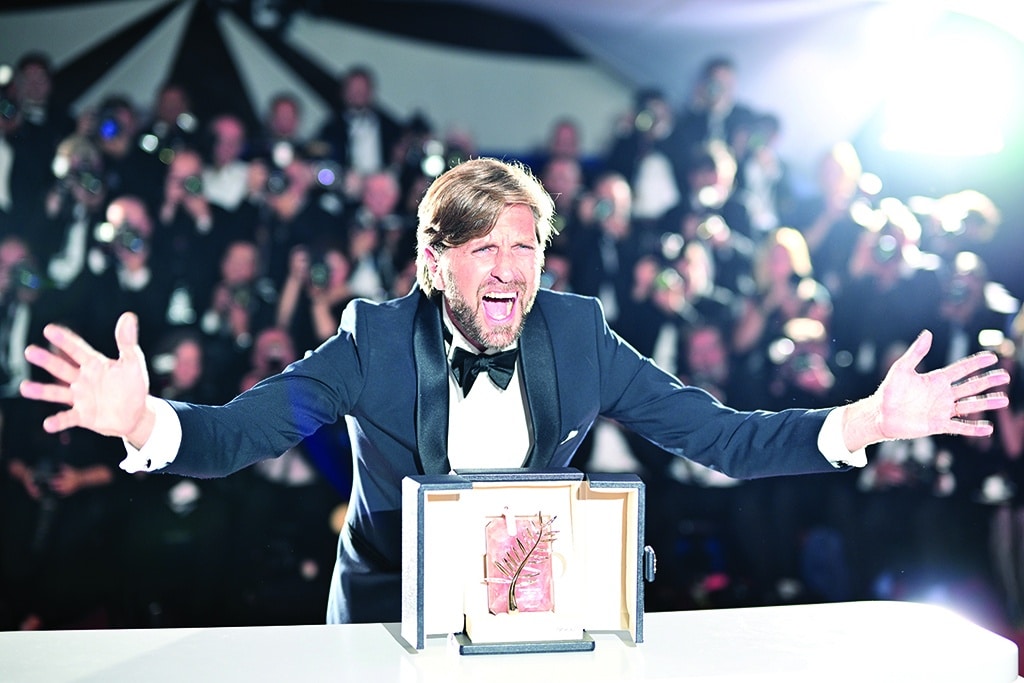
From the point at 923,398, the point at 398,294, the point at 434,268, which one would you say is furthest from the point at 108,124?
the point at 923,398

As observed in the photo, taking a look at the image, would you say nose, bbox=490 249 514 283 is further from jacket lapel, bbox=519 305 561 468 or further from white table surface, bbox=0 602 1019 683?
white table surface, bbox=0 602 1019 683

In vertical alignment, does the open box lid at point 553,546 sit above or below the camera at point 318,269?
below

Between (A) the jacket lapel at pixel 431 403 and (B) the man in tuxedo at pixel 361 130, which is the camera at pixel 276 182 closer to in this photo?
(B) the man in tuxedo at pixel 361 130

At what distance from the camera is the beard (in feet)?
6.94

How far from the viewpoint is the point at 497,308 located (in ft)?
6.94

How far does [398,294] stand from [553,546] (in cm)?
331

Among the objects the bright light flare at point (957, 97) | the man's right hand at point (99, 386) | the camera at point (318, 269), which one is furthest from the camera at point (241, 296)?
the bright light flare at point (957, 97)

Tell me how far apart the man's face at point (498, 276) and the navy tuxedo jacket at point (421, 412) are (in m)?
0.07

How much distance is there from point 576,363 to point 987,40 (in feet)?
15.6

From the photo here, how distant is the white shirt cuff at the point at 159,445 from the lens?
176cm

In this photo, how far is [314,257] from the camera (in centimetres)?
489

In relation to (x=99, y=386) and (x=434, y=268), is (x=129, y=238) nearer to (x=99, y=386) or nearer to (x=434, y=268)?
(x=434, y=268)

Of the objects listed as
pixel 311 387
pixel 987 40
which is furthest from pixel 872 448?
pixel 311 387

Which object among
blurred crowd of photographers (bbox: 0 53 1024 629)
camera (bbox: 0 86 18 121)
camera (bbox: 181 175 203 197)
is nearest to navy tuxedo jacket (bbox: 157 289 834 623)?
blurred crowd of photographers (bbox: 0 53 1024 629)
